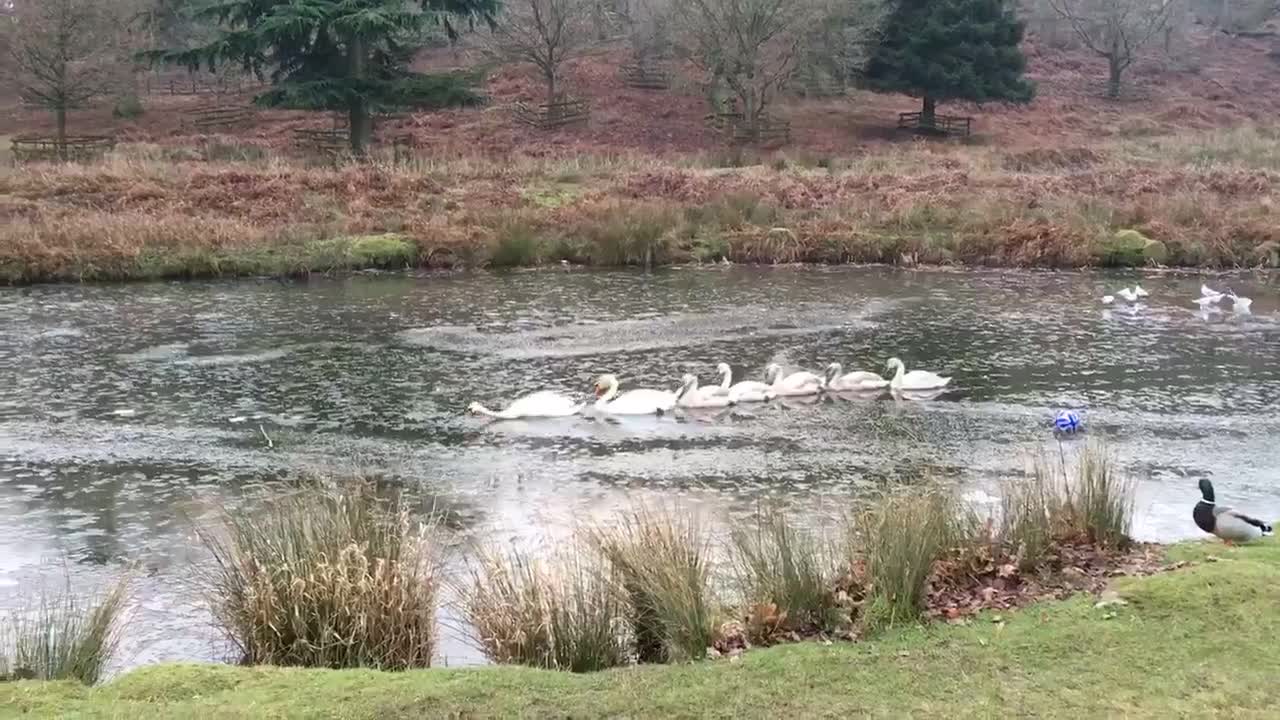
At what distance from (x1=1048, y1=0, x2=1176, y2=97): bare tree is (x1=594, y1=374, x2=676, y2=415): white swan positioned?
53.4 m

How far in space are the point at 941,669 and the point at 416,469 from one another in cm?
669

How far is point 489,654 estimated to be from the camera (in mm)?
6395

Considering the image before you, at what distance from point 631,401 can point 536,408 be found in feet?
3.51

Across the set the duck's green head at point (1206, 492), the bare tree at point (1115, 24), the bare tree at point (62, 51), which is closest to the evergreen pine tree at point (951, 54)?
the bare tree at point (1115, 24)

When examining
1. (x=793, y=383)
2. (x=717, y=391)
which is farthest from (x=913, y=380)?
(x=717, y=391)

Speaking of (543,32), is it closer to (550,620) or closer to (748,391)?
(748,391)

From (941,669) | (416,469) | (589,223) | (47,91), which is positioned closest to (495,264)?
(589,223)

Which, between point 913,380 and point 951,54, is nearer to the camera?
point 913,380

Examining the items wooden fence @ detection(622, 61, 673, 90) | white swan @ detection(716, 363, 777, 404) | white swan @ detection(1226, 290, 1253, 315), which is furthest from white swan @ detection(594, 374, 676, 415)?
wooden fence @ detection(622, 61, 673, 90)

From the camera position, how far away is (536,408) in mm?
13188

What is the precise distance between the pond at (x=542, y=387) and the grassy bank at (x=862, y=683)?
1.50 meters

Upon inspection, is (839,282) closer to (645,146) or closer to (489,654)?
(489,654)

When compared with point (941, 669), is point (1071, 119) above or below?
above

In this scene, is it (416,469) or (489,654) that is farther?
(416,469)
